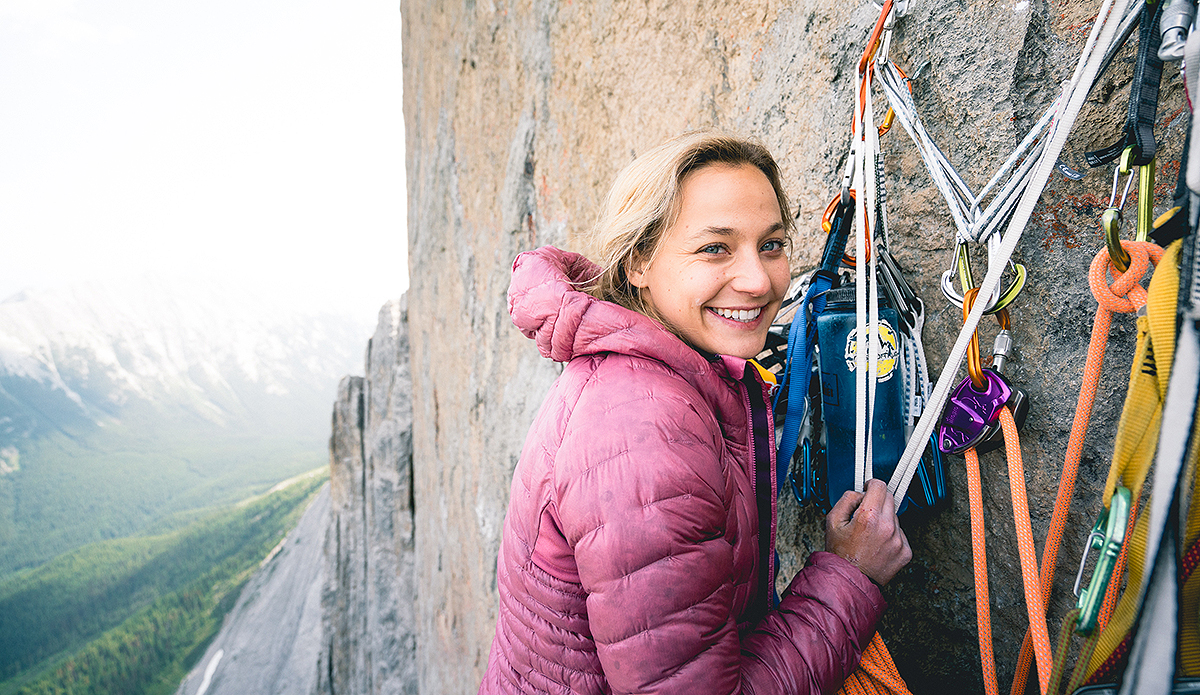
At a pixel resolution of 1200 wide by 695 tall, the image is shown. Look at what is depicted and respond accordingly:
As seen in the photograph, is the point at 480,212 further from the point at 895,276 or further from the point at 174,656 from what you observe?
the point at 174,656

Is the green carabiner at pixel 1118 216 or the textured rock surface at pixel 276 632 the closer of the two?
the green carabiner at pixel 1118 216

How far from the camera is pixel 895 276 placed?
130cm

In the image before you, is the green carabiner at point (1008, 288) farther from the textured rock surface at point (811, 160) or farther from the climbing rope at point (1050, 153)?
the textured rock surface at point (811, 160)

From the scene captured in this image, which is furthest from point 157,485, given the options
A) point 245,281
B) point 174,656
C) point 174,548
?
point 245,281

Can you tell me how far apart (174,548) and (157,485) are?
3036cm

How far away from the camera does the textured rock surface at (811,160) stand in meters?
1.13

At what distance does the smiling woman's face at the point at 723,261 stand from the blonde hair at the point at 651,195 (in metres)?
0.03

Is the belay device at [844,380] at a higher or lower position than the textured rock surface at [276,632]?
higher

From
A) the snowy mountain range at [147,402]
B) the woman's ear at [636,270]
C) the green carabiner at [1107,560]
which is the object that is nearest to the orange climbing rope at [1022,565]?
the green carabiner at [1107,560]

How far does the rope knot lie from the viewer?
77cm

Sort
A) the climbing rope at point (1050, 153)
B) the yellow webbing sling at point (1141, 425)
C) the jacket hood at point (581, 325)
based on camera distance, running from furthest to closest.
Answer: the jacket hood at point (581, 325)
the climbing rope at point (1050, 153)
the yellow webbing sling at point (1141, 425)

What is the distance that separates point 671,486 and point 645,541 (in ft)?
0.32

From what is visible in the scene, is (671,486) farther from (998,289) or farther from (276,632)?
(276,632)

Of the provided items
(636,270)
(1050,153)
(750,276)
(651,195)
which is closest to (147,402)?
(636,270)
